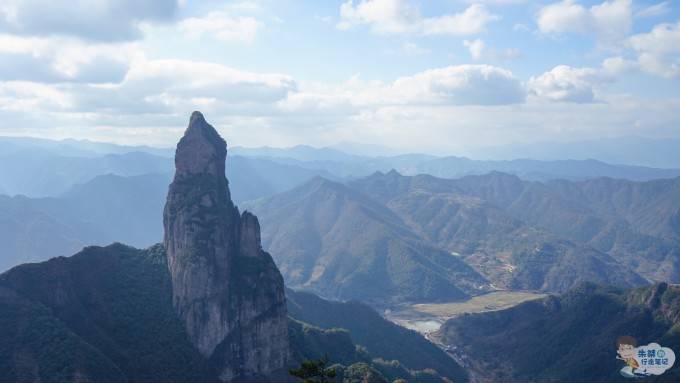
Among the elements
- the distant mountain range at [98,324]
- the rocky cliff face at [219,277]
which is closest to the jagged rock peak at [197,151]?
the rocky cliff face at [219,277]

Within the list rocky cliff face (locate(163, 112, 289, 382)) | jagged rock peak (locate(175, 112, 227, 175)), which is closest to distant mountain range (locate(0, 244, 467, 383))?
rocky cliff face (locate(163, 112, 289, 382))

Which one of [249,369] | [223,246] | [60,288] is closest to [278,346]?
[249,369]

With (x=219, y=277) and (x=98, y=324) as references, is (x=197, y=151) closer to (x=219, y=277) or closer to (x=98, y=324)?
(x=219, y=277)

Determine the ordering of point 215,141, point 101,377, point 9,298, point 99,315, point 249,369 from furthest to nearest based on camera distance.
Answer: point 215,141 < point 249,369 < point 99,315 < point 9,298 < point 101,377

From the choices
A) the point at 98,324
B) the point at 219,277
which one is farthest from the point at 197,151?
the point at 98,324

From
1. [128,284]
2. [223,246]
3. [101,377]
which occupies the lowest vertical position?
[101,377]

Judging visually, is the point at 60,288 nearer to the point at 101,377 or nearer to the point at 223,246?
the point at 101,377
